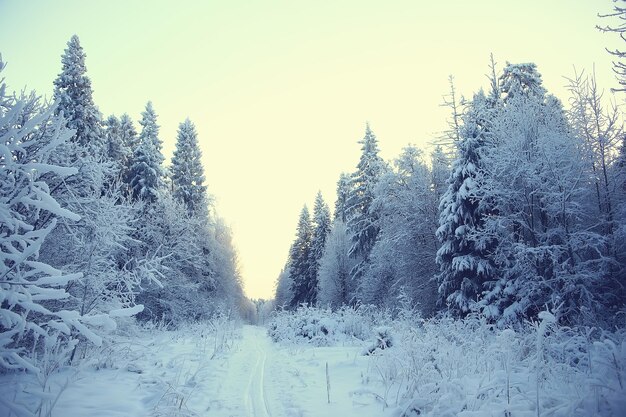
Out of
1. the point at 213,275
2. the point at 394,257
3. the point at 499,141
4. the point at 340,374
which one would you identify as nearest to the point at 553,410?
the point at 340,374

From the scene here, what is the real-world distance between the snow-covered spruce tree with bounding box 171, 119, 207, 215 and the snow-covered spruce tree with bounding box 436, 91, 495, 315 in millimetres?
21770

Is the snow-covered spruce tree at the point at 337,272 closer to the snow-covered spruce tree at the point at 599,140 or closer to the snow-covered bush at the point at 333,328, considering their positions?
the snow-covered bush at the point at 333,328

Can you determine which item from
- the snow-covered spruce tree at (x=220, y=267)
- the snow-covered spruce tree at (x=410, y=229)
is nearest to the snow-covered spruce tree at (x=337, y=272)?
the snow-covered spruce tree at (x=410, y=229)

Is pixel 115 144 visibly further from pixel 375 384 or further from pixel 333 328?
pixel 375 384

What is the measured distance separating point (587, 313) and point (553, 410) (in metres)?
9.48

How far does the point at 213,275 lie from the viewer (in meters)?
32.0

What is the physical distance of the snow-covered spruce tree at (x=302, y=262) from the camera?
4941 cm

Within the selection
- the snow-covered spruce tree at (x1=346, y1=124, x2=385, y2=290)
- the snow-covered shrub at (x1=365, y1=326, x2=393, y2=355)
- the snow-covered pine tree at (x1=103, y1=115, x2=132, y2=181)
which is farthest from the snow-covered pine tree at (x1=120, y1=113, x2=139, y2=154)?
the snow-covered shrub at (x1=365, y1=326, x2=393, y2=355)

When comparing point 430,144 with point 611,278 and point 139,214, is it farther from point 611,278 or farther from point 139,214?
point 139,214

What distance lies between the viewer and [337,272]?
3806 centimetres

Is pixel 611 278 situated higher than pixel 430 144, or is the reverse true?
pixel 430 144

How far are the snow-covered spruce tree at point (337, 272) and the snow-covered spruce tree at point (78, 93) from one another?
82.3ft

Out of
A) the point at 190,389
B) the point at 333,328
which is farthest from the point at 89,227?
the point at 333,328

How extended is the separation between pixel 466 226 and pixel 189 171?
25094 mm
